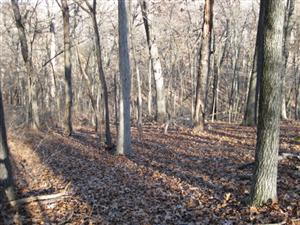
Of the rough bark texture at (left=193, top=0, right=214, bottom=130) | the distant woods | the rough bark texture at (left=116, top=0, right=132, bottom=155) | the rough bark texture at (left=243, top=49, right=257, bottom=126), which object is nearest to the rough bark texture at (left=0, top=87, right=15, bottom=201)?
the distant woods

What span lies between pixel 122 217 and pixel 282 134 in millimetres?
8803

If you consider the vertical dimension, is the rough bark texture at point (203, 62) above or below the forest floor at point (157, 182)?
above

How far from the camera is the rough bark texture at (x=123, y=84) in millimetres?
11461

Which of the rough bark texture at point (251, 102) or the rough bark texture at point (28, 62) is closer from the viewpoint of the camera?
the rough bark texture at point (251, 102)

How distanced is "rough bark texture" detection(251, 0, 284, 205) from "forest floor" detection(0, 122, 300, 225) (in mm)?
416

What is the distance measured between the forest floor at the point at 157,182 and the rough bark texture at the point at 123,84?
1.77 ft

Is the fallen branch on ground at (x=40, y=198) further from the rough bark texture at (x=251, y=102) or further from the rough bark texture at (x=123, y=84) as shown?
the rough bark texture at (x=251, y=102)

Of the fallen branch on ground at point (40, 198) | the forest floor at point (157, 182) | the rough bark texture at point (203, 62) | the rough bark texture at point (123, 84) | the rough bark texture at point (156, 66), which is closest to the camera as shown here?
the forest floor at point (157, 182)

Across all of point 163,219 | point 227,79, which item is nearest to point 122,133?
point 163,219

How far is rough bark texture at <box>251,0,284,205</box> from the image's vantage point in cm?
554

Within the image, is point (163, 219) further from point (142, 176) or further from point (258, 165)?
point (142, 176)

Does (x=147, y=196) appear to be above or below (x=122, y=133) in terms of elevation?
below

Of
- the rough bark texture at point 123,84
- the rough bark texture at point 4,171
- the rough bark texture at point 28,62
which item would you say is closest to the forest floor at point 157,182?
the rough bark texture at point 4,171

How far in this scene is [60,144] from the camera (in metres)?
15.5
